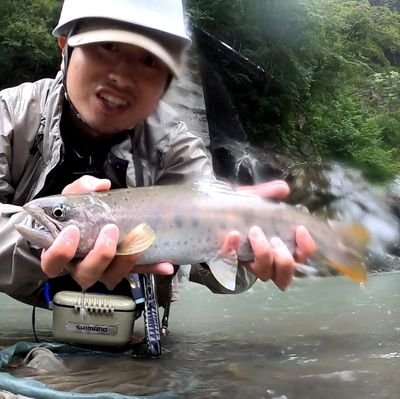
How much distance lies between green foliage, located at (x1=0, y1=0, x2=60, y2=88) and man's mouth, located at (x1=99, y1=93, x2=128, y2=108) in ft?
32.1

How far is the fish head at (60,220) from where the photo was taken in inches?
53.4

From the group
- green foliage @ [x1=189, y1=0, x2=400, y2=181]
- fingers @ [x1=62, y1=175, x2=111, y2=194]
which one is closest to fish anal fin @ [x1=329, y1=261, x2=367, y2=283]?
fingers @ [x1=62, y1=175, x2=111, y2=194]

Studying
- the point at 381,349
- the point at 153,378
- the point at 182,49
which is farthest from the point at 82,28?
the point at 381,349

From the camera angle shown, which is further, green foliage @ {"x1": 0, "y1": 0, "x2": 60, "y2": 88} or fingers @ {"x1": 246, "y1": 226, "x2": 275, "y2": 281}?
green foliage @ {"x1": 0, "y1": 0, "x2": 60, "y2": 88}

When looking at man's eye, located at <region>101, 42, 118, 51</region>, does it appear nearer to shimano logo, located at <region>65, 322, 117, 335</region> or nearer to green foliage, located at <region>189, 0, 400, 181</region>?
shimano logo, located at <region>65, 322, 117, 335</region>

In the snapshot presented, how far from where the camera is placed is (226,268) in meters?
1.61

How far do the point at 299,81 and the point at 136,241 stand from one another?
44.0 ft

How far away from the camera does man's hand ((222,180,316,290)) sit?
1564mm

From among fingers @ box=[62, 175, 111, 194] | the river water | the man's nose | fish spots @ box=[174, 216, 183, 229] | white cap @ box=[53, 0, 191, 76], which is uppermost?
white cap @ box=[53, 0, 191, 76]

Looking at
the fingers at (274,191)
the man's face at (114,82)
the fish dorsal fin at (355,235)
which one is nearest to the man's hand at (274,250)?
the fingers at (274,191)

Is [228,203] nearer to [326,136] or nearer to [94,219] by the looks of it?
[94,219]

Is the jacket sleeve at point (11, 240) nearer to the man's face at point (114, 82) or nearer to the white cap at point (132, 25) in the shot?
the man's face at point (114, 82)

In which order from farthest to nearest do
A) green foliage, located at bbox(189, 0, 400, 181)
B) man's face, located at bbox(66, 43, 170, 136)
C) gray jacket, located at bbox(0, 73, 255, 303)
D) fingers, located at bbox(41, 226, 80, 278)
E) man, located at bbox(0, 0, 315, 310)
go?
green foliage, located at bbox(189, 0, 400, 181)
gray jacket, located at bbox(0, 73, 255, 303)
man's face, located at bbox(66, 43, 170, 136)
man, located at bbox(0, 0, 315, 310)
fingers, located at bbox(41, 226, 80, 278)

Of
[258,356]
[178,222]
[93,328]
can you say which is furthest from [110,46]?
[258,356]
